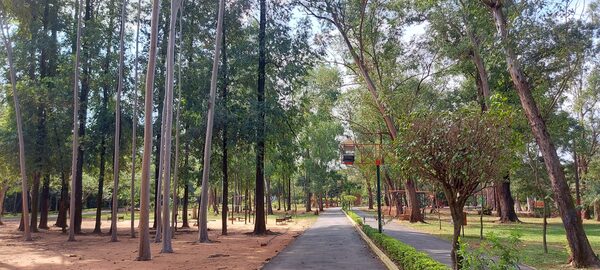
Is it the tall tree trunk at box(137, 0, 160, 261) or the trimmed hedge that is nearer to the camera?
the trimmed hedge

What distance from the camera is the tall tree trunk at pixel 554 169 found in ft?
37.5

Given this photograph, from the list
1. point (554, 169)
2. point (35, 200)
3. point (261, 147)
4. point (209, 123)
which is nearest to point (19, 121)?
point (35, 200)

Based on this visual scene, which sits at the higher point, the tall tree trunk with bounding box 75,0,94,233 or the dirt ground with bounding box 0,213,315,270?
the tall tree trunk with bounding box 75,0,94,233

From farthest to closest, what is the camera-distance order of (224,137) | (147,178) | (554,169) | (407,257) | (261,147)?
(261,147) → (224,137) → (147,178) → (554,169) → (407,257)

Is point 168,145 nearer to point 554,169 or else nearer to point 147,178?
point 147,178

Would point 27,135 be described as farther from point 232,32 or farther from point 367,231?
point 367,231

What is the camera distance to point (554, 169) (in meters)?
11.9

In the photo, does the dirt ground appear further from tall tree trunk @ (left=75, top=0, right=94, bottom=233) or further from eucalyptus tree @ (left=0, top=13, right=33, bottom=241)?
tall tree trunk @ (left=75, top=0, right=94, bottom=233)

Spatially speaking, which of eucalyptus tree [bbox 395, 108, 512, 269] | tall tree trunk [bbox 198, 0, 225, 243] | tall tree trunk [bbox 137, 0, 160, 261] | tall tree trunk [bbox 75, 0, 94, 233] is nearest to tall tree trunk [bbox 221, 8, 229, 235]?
tall tree trunk [bbox 198, 0, 225, 243]

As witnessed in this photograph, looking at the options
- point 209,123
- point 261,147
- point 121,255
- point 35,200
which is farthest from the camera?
point 35,200

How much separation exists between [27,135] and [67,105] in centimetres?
276

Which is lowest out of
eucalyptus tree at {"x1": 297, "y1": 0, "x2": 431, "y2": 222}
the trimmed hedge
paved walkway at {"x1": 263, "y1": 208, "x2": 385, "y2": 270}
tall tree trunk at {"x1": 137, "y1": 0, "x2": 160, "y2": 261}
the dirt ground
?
the dirt ground

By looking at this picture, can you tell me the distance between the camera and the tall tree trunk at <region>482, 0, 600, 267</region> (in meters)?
11.4

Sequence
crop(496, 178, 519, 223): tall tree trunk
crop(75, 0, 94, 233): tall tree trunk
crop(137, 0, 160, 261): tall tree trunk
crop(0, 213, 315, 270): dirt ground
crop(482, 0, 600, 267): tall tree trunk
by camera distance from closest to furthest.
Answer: crop(482, 0, 600, 267): tall tree trunk → crop(0, 213, 315, 270): dirt ground → crop(137, 0, 160, 261): tall tree trunk → crop(75, 0, 94, 233): tall tree trunk → crop(496, 178, 519, 223): tall tree trunk
